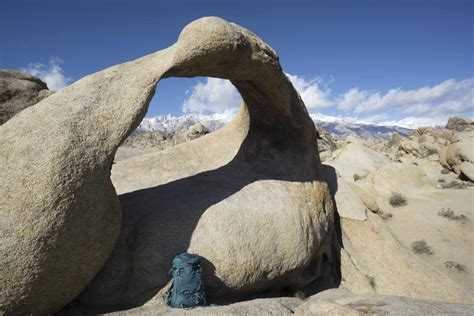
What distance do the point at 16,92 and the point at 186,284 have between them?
4225 millimetres

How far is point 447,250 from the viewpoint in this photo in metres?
12.2

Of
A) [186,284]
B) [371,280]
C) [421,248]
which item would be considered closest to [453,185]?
[421,248]

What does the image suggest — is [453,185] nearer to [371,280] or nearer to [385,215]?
[385,215]

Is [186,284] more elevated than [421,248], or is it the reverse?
[186,284]

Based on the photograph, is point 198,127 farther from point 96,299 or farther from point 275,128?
point 96,299

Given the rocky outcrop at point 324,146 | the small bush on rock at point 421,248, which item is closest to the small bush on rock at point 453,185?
the small bush on rock at point 421,248

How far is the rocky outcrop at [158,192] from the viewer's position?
150 inches

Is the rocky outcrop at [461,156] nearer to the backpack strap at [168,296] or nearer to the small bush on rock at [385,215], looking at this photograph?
the small bush on rock at [385,215]

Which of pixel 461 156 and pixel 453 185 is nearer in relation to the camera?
pixel 453 185

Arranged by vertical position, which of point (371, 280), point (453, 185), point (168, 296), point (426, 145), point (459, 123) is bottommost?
point (371, 280)

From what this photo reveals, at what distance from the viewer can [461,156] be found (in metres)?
22.0

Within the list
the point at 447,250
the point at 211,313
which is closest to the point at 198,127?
the point at 447,250

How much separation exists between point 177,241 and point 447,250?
11015 millimetres

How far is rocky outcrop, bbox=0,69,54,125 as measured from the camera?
18.2 ft
